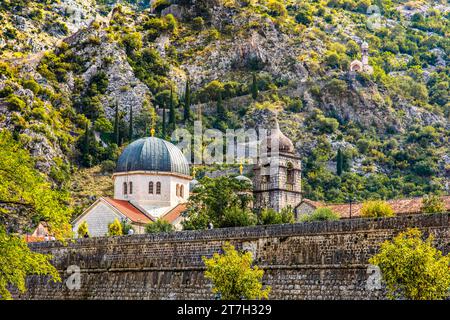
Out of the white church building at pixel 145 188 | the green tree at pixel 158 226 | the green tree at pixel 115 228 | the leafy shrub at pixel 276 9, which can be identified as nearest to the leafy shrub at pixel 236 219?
the green tree at pixel 158 226

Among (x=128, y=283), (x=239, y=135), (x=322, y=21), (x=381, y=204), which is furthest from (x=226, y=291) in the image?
(x=322, y=21)

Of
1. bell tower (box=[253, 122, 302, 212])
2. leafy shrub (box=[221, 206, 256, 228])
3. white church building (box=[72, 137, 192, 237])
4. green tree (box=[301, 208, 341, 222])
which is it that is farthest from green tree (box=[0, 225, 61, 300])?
bell tower (box=[253, 122, 302, 212])

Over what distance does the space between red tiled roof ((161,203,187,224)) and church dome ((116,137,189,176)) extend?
9.36 ft

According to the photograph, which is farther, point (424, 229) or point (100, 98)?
point (100, 98)

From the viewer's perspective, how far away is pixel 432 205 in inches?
2522

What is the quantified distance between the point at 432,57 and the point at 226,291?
436 ft

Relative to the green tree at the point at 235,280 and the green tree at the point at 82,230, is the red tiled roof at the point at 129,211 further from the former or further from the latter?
the green tree at the point at 235,280

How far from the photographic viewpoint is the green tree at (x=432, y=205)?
205 ft

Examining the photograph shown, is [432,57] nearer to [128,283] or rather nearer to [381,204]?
[381,204]

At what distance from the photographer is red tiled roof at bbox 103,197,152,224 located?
7362 centimetres

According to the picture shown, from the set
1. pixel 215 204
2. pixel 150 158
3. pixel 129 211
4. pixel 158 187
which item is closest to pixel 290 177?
pixel 158 187

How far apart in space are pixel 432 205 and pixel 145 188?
75.6ft

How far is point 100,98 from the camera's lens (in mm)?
125062

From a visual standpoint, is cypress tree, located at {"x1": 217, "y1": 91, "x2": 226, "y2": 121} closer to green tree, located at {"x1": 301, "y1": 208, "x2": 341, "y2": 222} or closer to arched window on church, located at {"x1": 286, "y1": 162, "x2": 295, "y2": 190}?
arched window on church, located at {"x1": 286, "y1": 162, "x2": 295, "y2": 190}
